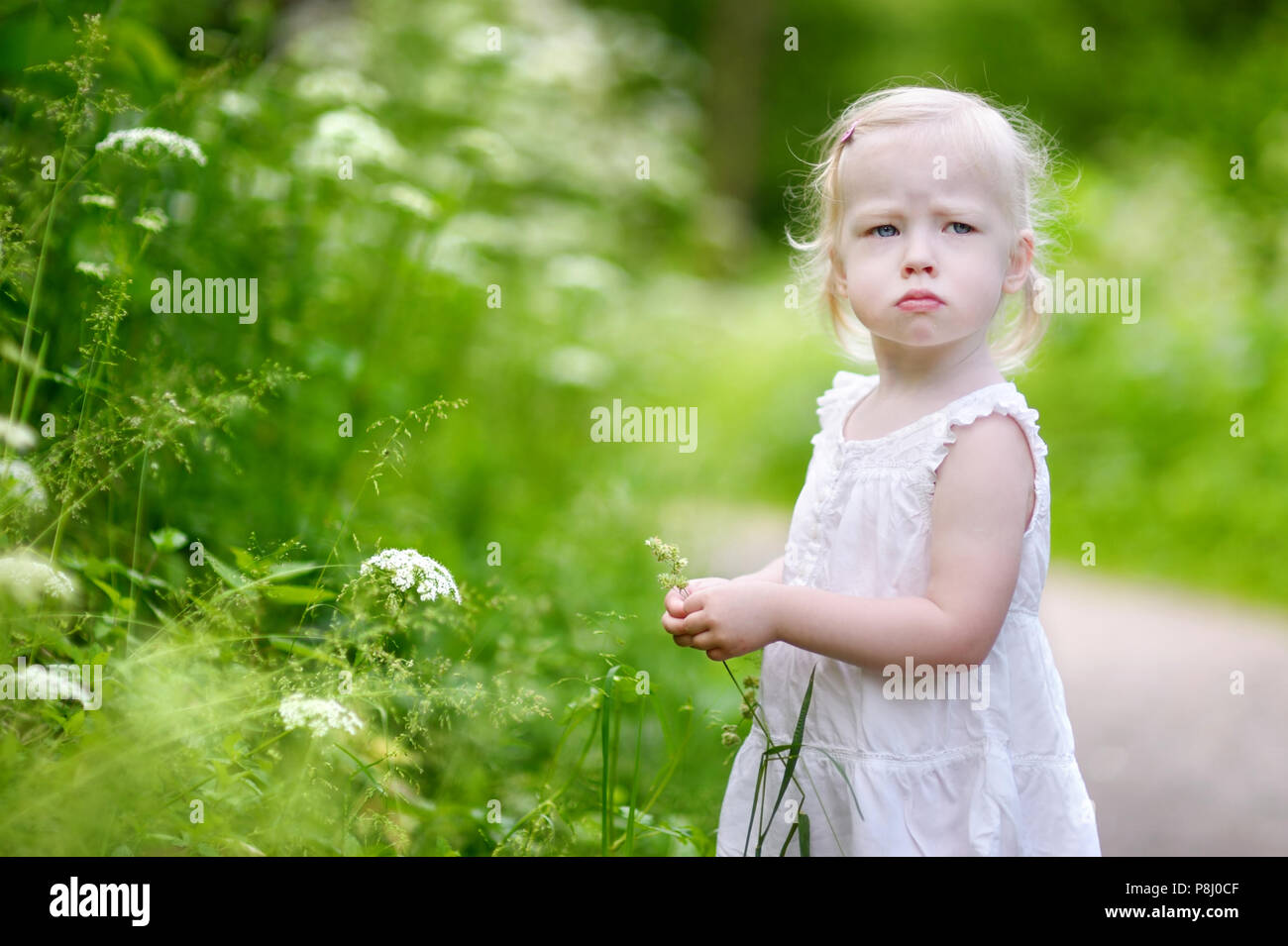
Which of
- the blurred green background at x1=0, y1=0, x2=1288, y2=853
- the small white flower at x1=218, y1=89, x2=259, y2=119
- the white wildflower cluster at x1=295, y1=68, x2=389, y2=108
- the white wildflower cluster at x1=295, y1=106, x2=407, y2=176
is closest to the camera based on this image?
the blurred green background at x1=0, y1=0, x2=1288, y2=853

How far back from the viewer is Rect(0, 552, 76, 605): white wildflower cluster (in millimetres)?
1749

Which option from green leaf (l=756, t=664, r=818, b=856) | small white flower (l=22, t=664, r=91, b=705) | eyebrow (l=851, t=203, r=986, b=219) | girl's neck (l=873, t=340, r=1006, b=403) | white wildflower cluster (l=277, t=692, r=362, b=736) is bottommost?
green leaf (l=756, t=664, r=818, b=856)

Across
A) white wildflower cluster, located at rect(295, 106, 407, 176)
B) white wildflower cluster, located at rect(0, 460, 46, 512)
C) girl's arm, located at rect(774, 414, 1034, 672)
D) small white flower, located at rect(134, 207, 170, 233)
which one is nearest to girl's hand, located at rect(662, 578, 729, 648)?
girl's arm, located at rect(774, 414, 1034, 672)

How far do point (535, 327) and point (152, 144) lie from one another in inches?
138

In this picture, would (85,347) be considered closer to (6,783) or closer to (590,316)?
(6,783)

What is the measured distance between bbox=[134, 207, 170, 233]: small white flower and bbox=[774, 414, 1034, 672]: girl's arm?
51.5 inches

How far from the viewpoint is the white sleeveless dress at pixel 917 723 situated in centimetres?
170

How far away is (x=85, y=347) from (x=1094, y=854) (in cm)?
169

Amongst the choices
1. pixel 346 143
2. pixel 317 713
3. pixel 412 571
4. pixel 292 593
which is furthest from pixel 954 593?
pixel 346 143

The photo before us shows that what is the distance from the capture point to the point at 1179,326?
19.7ft

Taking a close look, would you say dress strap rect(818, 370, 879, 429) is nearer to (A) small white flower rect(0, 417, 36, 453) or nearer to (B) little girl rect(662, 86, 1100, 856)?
(B) little girl rect(662, 86, 1100, 856)

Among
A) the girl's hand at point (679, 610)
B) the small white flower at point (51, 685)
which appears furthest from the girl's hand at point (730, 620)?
the small white flower at point (51, 685)
